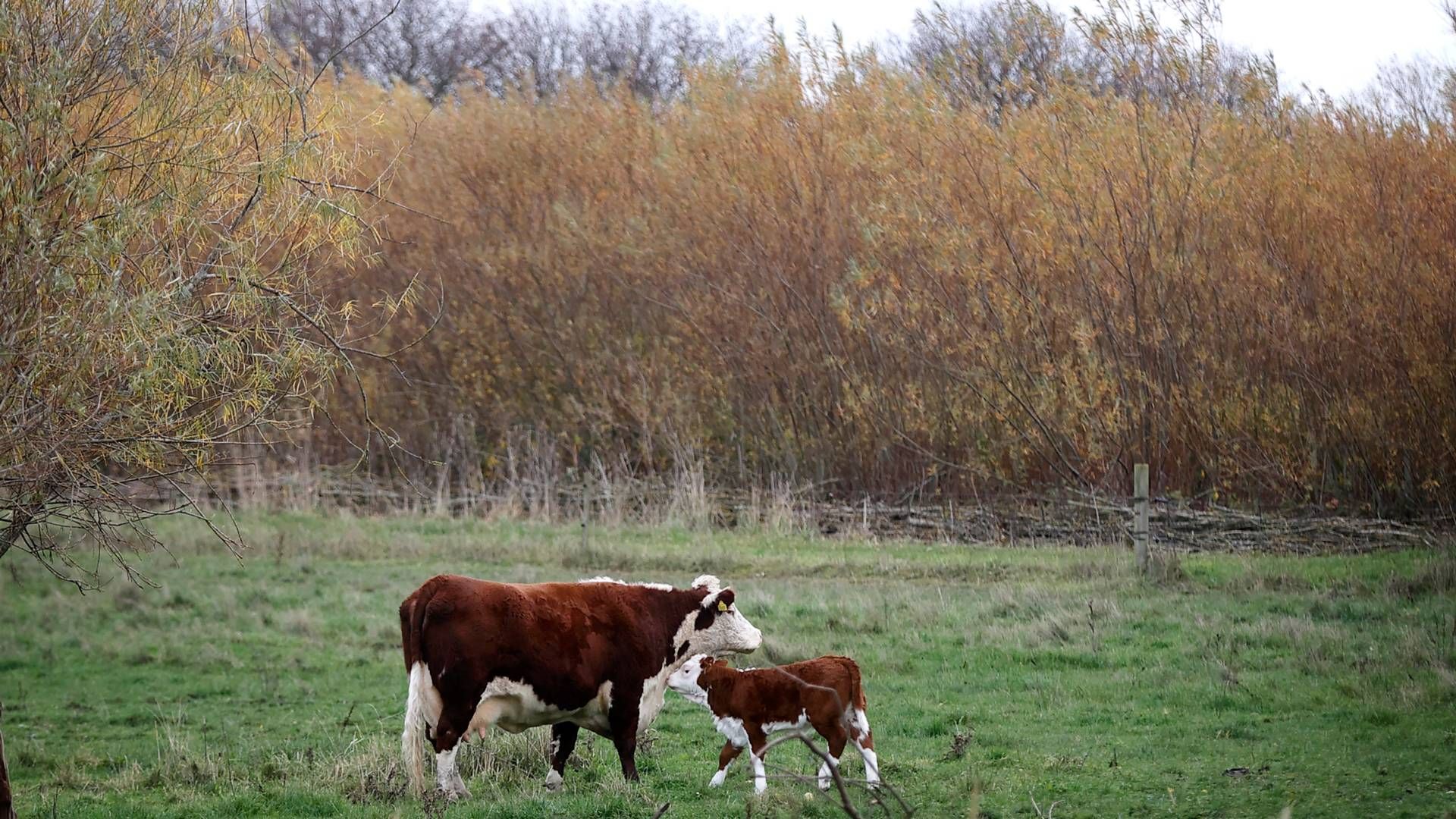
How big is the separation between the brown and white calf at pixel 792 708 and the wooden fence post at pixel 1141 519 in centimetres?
776

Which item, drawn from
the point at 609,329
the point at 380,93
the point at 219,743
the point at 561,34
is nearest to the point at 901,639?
the point at 219,743

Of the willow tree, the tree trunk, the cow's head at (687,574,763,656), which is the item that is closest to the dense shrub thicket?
the willow tree

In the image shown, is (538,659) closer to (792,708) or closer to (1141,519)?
(792,708)

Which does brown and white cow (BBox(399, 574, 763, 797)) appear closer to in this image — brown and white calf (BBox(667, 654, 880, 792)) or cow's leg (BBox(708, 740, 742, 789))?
cow's leg (BBox(708, 740, 742, 789))

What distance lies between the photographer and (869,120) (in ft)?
69.8

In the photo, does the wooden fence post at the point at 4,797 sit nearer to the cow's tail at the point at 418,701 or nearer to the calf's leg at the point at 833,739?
the cow's tail at the point at 418,701

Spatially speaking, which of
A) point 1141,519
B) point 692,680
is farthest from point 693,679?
point 1141,519

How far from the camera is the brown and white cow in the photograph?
24.7 ft

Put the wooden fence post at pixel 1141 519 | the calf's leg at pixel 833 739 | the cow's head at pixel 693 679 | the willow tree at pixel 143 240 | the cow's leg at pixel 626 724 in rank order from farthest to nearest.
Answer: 1. the wooden fence post at pixel 1141 519
2. the cow's leg at pixel 626 724
3. the cow's head at pixel 693 679
4. the calf's leg at pixel 833 739
5. the willow tree at pixel 143 240

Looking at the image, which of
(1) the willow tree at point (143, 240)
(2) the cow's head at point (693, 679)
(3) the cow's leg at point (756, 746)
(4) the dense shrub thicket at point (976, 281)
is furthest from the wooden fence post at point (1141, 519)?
(1) the willow tree at point (143, 240)

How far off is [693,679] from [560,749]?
0.92 m

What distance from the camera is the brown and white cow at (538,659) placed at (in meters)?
7.53

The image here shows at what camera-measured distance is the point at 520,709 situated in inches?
301

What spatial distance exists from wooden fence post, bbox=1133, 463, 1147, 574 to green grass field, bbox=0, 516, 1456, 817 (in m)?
0.29
